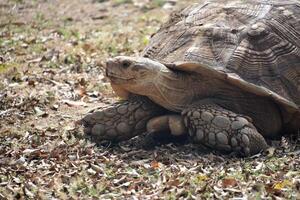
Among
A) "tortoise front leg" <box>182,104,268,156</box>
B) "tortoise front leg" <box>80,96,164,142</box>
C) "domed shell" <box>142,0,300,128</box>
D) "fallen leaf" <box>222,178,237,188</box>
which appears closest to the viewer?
"fallen leaf" <box>222,178,237,188</box>

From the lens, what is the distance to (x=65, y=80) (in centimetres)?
895

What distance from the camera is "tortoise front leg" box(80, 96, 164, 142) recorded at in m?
6.52

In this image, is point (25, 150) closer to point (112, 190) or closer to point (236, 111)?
point (112, 190)

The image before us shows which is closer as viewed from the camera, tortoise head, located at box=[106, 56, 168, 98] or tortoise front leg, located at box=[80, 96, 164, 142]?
tortoise head, located at box=[106, 56, 168, 98]

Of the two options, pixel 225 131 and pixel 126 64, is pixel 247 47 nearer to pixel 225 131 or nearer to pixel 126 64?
pixel 225 131

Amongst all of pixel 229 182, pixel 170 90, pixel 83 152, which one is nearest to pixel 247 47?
pixel 170 90

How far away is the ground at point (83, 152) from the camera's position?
17.4 ft

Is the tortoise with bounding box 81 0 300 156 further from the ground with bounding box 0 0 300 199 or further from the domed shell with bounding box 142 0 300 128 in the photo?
the ground with bounding box 0 0 300 199

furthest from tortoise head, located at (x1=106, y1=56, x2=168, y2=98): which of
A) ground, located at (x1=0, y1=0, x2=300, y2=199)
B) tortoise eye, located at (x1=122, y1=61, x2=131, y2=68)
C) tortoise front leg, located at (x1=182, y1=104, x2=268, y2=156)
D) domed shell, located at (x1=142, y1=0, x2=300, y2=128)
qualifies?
ground, located at (x1=0, y1=0, x2=300, y2=199)

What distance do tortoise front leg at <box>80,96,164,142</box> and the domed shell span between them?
18.9 inches

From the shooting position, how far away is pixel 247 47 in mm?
6266

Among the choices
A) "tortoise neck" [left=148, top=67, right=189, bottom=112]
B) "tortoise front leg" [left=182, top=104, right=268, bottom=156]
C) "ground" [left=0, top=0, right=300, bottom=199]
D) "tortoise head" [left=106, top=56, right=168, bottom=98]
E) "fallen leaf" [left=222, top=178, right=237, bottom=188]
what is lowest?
"ground" [left=0, top=0, right=300, bottom=199]

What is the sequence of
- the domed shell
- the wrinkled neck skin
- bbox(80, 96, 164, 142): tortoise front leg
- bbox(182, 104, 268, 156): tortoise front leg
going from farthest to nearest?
bbox(80, 96, 164, 142): tortoise front leg < the wrinkled neck skin < the domed shell < bbox(182, 104, 268, 156): tortoise front leg

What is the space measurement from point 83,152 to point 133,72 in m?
0.85
